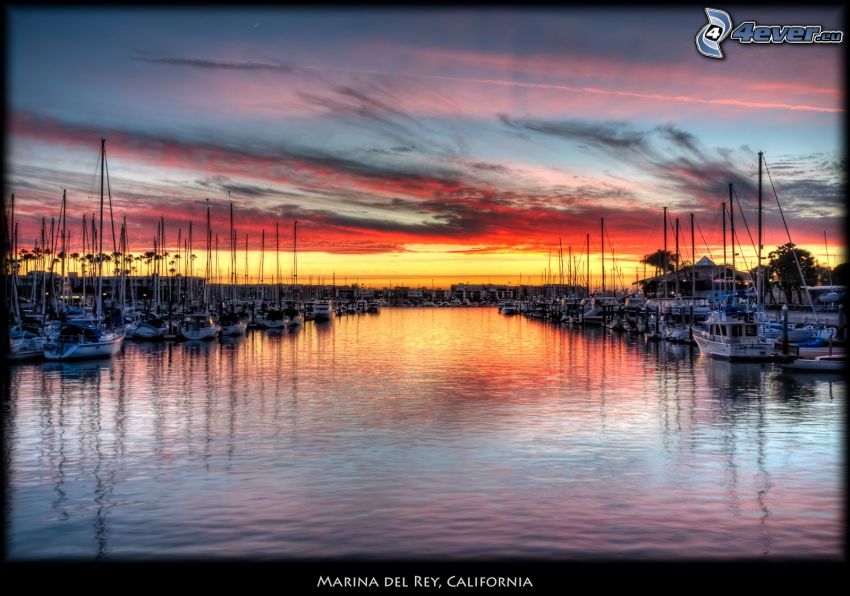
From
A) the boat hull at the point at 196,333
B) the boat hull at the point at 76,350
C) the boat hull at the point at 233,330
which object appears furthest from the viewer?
the boat hull at the point at 233,330

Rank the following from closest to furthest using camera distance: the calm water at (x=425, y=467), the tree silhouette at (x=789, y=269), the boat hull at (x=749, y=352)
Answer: the calm water at (x=425, y=467)
the boat hull at (x=749, y=352)
the tree silhouette at (x=789, y=269)

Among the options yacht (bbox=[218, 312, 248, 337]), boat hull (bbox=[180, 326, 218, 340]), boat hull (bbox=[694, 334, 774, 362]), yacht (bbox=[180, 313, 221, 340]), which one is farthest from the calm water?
yacht (bbox=[218, 312, 248, 337])

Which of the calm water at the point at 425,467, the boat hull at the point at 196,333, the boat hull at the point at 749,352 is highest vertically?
the boat hull at the point at 196,333

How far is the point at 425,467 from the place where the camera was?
2081 cm

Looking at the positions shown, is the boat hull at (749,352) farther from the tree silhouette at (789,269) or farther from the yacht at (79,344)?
the tree silhouette at (789,269)

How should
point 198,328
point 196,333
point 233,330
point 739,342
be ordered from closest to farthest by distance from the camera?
point 739,342 < point 196,333 < point 198,328 < point 233,330

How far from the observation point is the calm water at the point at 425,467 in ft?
46.7

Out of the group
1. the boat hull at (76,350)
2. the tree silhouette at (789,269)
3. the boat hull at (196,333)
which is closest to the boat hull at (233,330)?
the boat hull at (196,333)

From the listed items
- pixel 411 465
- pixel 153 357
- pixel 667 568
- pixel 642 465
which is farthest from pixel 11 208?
pixel 667 568

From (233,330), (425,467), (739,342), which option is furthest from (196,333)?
(425,467)

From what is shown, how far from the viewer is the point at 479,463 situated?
2127cm

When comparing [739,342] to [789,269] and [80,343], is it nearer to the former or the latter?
[80,343]

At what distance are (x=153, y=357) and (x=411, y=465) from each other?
1719 inches

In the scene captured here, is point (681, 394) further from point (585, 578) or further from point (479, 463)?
point (585, 578)
